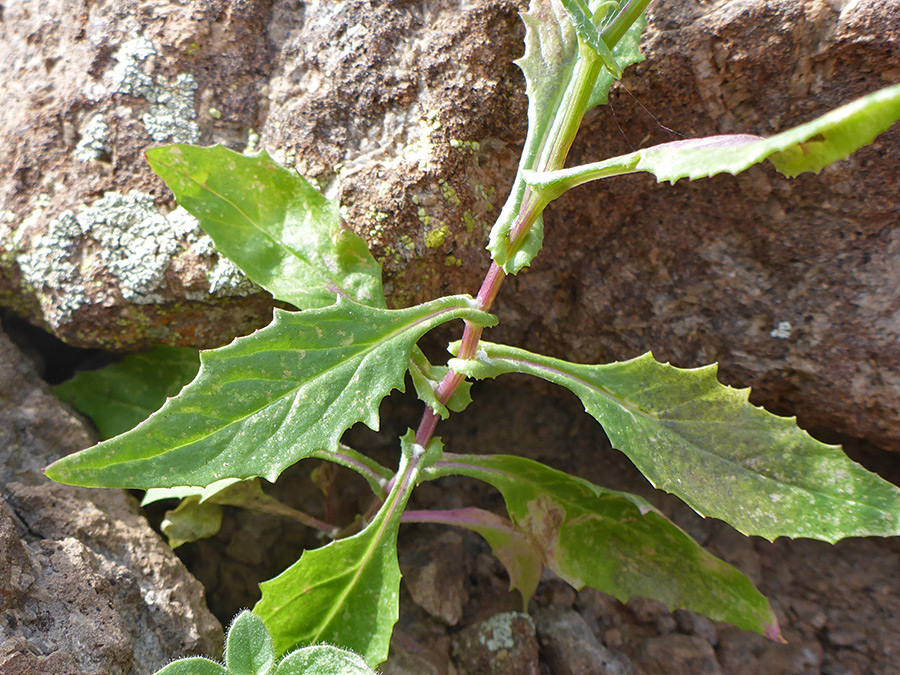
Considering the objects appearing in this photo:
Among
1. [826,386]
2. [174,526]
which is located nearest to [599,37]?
[826,386]

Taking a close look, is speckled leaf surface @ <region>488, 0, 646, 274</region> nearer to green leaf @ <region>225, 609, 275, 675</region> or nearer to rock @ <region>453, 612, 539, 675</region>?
green leaf @ <region>225, 609, 275, 675</region>

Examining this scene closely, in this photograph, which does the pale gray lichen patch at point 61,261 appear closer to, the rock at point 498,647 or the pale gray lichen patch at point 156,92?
the pale gray lichen patch at point 156,92

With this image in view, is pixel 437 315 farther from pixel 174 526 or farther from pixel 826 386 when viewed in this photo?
pixel 826 386

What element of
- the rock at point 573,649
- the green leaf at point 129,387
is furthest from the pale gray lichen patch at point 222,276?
the rock at point 573,649

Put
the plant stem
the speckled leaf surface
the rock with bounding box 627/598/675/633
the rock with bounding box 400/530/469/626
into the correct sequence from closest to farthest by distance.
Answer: the plant stem
the speckled leaf surface
the rock with bounding box 400/530/469/626
the rock with bounding box 627/598/675/633

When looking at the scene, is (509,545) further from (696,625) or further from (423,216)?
(423,216)

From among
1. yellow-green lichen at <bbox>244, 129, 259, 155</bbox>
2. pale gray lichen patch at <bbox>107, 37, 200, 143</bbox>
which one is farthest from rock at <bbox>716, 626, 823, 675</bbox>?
pale gray lichen patch at <bbox>107, 37, 200, 143</bbox>
